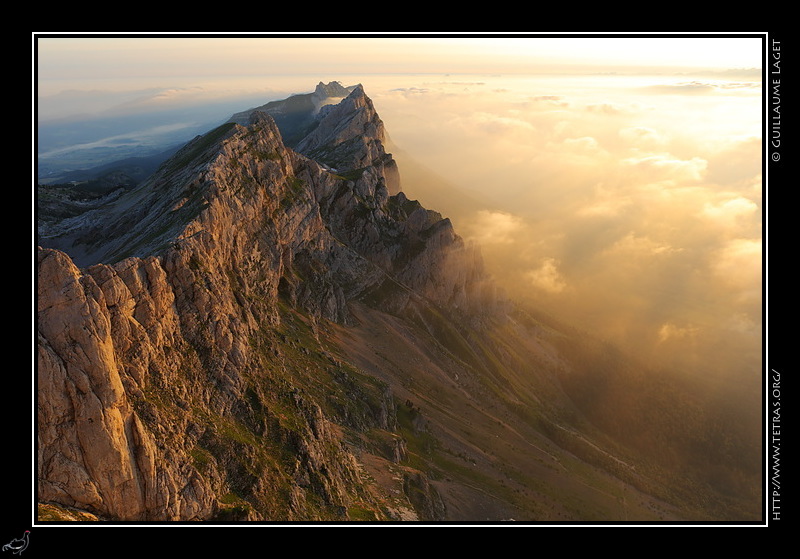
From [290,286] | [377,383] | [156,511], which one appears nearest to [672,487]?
[377,383]

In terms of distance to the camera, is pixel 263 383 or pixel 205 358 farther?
pixel 263 383

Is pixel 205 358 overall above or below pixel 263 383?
above

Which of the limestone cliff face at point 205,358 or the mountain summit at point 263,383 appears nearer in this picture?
the limestone cliff face at point 205,358

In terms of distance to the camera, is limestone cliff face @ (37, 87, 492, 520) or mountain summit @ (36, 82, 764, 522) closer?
limestone cliff face @ (37, 87, 492, 520)
